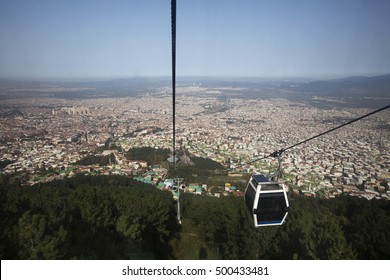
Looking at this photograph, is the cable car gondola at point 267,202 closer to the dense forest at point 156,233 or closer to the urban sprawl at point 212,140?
the urban sprawl at point 212,140

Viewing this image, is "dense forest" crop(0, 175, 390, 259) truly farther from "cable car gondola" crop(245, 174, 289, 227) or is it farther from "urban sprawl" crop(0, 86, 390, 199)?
"cable car gondola" crop(245, 174, 289, 227)

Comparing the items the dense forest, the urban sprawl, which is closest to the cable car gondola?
the urban sprawl

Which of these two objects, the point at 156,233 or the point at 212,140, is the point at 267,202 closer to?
the point at 156,233

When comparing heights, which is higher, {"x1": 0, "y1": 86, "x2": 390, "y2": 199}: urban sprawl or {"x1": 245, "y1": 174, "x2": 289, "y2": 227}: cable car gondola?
{"x1": 245, "y1": 174, "x2": 289, "y2": 227}: cable car gondola

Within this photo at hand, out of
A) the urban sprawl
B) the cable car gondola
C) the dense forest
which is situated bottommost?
the urban sprawl

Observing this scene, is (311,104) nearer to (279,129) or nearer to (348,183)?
(279,129)
